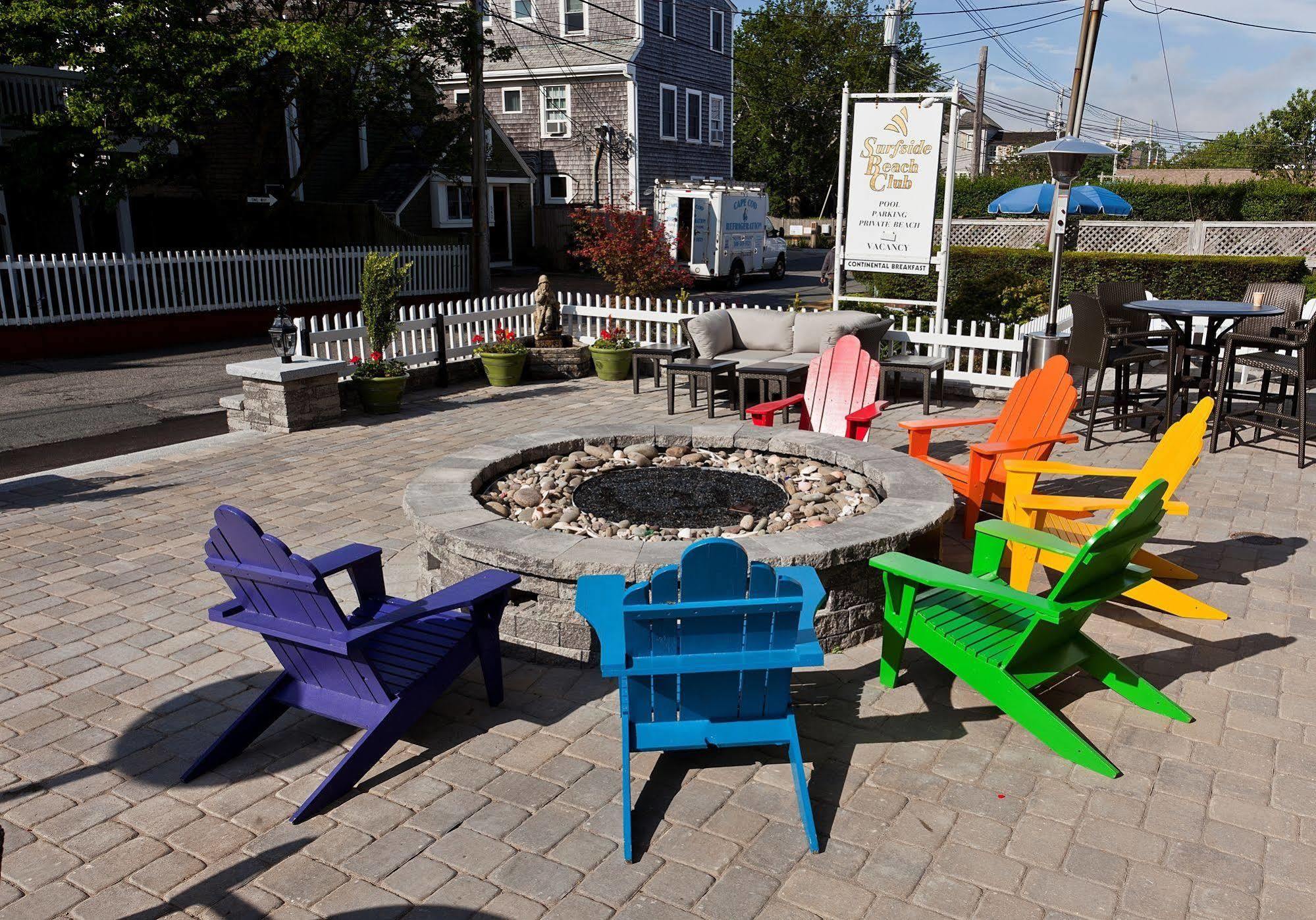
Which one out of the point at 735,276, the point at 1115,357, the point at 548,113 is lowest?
the point at 1115,357

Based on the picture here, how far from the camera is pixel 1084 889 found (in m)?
2.92

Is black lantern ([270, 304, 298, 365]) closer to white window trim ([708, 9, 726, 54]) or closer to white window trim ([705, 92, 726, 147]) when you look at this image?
white window trim ([705, 92, 726, 147])

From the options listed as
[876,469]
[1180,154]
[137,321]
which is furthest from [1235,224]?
[1180,154]

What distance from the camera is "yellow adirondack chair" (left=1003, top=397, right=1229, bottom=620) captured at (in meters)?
4.71

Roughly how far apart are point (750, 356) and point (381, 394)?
3843 millimetres

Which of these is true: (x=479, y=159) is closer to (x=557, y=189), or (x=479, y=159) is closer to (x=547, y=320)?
(x=547, y=320)

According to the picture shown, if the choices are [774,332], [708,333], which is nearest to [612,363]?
[708,333]

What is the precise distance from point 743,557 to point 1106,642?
2394mm

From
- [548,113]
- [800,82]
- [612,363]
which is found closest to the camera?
[612,363]

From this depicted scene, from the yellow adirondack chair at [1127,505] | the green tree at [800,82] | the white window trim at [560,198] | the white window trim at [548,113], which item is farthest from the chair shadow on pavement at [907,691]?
the green tree at [800,82]

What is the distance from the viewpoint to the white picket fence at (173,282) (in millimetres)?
13953

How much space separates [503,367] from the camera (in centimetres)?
1140

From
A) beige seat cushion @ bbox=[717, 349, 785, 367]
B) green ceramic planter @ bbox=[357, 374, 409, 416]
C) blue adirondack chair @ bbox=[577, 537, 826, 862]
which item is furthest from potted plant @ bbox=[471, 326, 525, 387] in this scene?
blue adirondack chair @ bbox=[577, 537, 826, 862]

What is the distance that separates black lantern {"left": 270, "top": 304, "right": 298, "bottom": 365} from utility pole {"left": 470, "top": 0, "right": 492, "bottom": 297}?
7.98 meters
